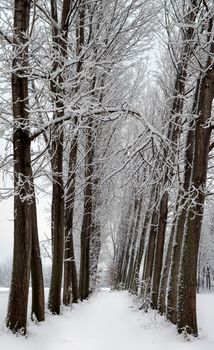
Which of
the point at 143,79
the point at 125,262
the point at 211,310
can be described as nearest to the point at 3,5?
the point at 143,79

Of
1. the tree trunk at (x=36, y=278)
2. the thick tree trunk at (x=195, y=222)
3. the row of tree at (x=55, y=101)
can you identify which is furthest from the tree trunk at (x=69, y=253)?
the thick tree trunk at (x=195, y=222)

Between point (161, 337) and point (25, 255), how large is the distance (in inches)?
121

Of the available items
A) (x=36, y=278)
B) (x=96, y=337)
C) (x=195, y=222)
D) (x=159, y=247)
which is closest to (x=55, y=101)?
(x=195, y=222)

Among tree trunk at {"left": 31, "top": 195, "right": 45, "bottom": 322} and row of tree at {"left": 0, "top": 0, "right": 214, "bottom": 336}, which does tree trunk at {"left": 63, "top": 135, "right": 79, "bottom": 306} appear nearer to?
row of tree at {"left": 0, "top": 0, "right": 214, "bottom": 336}

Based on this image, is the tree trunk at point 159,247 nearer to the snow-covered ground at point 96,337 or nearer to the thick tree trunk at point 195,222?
the snow-covered ground at point 96,337

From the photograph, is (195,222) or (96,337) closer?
(195,222)

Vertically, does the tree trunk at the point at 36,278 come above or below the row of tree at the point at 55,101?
below

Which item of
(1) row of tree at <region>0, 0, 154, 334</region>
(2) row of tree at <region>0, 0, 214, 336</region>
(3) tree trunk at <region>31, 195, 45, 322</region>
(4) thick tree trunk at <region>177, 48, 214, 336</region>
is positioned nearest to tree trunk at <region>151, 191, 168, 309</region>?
(2) row of tree at <region>0, 0, 214, 336</region>

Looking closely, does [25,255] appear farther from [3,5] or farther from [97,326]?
[3,5]

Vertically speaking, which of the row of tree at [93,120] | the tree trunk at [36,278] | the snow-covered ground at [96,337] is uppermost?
the row of tree at [93,120]

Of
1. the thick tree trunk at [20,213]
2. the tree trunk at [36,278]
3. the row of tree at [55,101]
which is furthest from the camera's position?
the tree trunk at [36,278]

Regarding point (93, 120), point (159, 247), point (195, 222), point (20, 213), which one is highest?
point (93, 120)

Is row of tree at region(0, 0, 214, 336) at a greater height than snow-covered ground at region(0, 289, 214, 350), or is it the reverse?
row of tree at region(0, 0, 214, 336)

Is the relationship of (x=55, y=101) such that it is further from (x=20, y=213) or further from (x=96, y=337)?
(x=96, y=337)
